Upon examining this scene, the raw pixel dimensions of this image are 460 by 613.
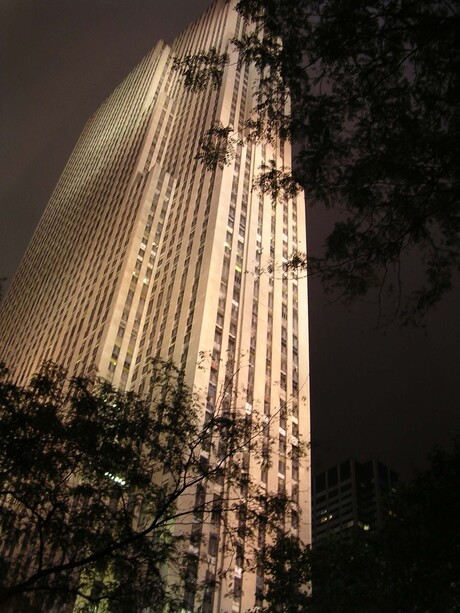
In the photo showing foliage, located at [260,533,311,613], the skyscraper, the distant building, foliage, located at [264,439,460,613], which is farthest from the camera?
the distant building

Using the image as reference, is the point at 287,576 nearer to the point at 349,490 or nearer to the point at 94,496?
the point at 94,496

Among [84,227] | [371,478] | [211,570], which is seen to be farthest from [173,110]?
[371,478]

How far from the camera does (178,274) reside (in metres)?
57.7

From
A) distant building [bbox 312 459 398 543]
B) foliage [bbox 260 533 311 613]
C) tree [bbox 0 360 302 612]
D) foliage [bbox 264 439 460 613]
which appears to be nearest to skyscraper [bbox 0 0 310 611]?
foliage [bbox 260 533 311 613]

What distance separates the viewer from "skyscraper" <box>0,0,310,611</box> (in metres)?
48.7

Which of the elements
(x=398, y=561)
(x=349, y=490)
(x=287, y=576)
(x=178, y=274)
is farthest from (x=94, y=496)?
(x=349, y=490)

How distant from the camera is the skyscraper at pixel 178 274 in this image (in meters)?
48.7

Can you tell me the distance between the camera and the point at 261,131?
17750 mm

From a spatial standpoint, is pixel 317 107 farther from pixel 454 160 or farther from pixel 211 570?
pixel 211 570

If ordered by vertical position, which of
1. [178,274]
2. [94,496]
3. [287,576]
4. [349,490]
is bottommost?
[94,496]

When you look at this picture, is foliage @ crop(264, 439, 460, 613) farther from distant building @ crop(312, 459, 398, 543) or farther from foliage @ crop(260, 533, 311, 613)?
distant building @ crop(312, 459, 398, 543)

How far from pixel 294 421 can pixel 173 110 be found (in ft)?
190

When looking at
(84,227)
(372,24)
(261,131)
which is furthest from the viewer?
(84,227)

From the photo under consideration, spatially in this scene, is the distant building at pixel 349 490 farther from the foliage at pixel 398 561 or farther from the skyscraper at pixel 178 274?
the foliage at pixel 398 561
